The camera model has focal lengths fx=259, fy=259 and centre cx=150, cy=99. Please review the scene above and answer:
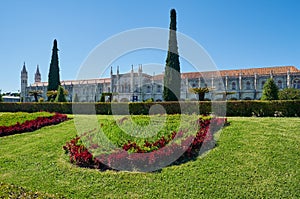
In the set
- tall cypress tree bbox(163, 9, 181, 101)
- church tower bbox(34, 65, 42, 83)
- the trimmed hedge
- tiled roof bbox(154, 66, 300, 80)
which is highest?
church tower bbox(34, 65, 42, 83)

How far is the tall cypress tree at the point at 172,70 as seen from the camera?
21.2 metres

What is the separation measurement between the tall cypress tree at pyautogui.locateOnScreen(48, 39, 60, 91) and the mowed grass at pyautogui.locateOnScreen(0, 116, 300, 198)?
30.9 metres

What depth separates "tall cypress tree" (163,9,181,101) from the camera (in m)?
21.2

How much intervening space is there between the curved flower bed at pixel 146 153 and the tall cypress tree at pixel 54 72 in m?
32.0

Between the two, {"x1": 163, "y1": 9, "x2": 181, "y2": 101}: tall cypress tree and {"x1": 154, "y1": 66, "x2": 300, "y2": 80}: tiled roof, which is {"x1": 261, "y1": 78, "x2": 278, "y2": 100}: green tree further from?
{"x1": 154, "y1": 66, "x2": 300, "y2": 80}: tiled roof

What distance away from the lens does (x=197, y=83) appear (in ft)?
173

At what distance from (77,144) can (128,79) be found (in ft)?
160

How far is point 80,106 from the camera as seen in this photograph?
66.2 feet

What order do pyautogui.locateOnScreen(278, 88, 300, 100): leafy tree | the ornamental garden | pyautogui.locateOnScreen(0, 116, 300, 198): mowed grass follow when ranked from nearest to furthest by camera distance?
pyautogui.locateOnScreen(0, 116, 300, 198): mowed grass → the ornamental garden → pyautogui.locateOnScreen(278, 88, 300, 100): leafy tree

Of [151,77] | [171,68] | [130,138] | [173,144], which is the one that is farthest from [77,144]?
[151,77]

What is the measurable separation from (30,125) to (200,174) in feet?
30.4

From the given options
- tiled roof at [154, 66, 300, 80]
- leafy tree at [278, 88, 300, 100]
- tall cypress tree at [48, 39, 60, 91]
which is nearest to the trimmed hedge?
leafy tree at [278, 88, 300, 100]

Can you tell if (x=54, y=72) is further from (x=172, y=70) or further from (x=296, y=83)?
(x=296, y=83)

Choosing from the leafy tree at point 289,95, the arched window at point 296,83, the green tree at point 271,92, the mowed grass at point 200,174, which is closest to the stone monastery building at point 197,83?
the arched window at point 296,83
